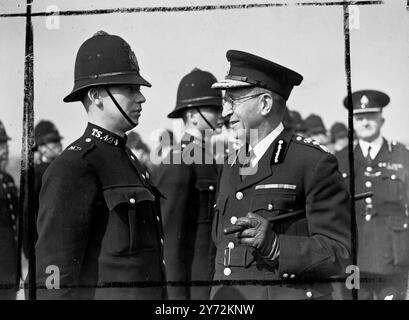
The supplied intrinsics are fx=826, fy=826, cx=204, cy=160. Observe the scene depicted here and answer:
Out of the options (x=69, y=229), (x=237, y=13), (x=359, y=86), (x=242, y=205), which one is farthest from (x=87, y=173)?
(x=359, y=86)

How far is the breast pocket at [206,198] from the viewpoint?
13.8 ft

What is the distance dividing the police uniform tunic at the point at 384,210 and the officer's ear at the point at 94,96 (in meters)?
1.28

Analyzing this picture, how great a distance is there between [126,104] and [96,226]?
577mm

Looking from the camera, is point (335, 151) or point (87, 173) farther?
point (335, 151)

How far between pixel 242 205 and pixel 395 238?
154 cm

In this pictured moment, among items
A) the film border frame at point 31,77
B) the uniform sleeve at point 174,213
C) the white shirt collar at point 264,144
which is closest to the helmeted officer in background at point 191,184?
the uniform sleeve at point 174,213

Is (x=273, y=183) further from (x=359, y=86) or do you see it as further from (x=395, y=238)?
(x=395, y=238)

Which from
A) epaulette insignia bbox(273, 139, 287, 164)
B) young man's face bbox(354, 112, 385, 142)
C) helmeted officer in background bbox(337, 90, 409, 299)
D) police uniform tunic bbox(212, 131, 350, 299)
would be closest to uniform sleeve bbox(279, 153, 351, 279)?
police uniform tunic bbox(212, 131, 350, 299)

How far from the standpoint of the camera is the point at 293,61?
390cm

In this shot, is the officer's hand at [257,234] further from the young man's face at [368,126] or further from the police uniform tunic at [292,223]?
the young man's face at [368,126]

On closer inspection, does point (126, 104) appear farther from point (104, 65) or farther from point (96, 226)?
point (96, 226)

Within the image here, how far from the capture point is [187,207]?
14.0 feet

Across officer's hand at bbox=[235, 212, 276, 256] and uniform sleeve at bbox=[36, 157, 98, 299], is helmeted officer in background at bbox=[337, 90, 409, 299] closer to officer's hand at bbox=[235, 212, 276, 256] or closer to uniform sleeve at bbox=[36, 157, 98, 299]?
officer's hand at bbox=[235, 212, 276, 256]

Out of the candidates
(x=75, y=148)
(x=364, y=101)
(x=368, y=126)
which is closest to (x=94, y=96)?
(x=75, y=148)
